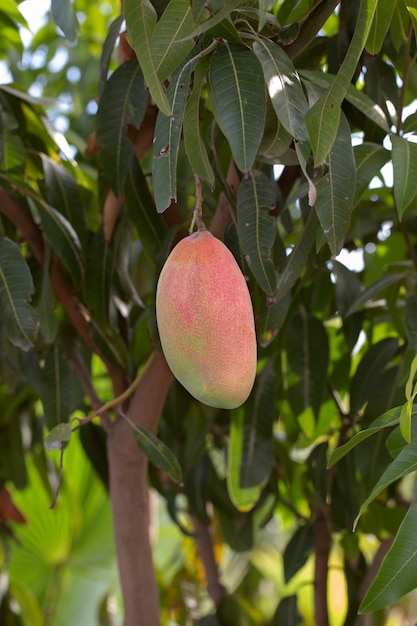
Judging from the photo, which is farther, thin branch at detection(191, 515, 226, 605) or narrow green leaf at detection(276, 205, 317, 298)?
thin branch at detection(191, 515, 226, 605)

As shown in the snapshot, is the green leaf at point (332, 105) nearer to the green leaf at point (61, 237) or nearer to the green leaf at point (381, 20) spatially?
the green leaf at point (381, 20)

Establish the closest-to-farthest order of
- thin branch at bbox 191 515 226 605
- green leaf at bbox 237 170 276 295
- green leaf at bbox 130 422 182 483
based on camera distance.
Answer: green leaf at bbox 237 170 276 295 < green leaf at bbox 130 422 182 483 < thin branch at bbox 191 515 226 605

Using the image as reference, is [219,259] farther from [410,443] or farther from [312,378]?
[312,378]

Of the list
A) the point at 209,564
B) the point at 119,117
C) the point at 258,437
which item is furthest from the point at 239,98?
the point at 209,564

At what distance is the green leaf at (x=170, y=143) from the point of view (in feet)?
1.49

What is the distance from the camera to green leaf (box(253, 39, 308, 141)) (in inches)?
17.5

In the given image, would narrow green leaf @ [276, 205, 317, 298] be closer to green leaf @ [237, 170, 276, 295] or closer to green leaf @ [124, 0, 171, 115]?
green leaf @ [237, 170, 276, 295]

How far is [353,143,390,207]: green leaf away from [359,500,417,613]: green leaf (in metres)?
0.26

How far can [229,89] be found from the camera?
1.51 feet

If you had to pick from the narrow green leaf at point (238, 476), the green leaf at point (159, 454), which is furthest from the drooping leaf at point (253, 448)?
the green leaf at point (159, 454)

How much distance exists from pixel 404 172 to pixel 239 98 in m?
0.13

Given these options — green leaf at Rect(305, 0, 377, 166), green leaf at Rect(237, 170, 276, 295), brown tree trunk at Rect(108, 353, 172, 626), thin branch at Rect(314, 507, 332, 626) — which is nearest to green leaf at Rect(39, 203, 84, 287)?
brown tree trunk at Rect(108, 353, 172, 626)

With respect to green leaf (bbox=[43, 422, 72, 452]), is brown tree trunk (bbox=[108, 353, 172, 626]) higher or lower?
lower

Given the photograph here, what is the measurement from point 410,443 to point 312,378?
0.38 metres
